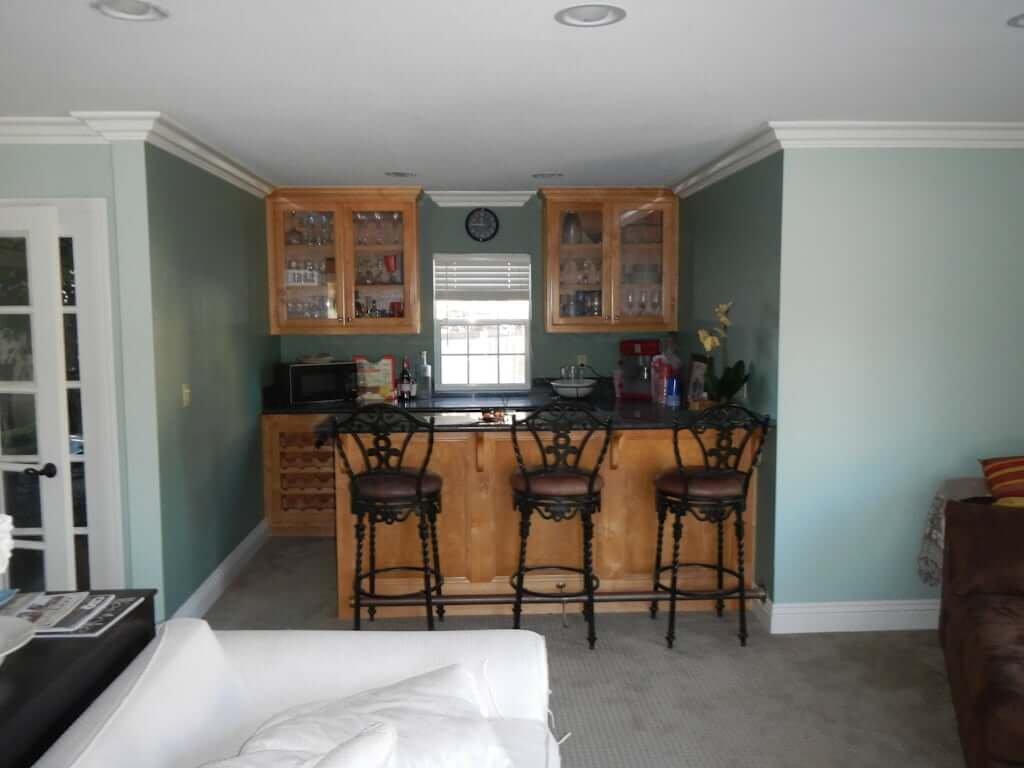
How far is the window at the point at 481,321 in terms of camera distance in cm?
624

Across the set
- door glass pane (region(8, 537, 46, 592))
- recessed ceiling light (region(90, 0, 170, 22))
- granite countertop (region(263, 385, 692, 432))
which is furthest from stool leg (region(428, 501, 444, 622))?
recessed ceiling light (region(90, 0, 170, 22))

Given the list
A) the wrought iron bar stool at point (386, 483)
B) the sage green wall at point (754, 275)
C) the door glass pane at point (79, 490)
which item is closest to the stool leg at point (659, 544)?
the sage green wall at point (754, 275)

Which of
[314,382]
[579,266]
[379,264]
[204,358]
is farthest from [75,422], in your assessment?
[579,266]

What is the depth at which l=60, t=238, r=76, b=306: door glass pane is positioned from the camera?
12.1ft

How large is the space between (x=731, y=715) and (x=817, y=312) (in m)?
1.86

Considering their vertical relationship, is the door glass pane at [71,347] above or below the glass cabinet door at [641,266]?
below

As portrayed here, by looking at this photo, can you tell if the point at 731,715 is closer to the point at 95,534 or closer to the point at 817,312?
the point at 817,312

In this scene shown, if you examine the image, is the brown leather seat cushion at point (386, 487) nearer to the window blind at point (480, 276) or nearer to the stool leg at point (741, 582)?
the stool leg at point (741, 582)

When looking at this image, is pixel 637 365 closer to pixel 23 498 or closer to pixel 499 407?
pixel 499 407

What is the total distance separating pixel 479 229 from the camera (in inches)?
243

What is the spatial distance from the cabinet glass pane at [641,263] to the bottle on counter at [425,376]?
1.54 m

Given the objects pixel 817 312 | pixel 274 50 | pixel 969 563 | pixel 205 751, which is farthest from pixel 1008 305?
pixel 205 751

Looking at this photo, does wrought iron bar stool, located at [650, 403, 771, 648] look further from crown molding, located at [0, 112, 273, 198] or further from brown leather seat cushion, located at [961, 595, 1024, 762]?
crown molding, located at [0, 112, 273, 198]

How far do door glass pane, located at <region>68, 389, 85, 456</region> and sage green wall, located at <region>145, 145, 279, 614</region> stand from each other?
35 cm
